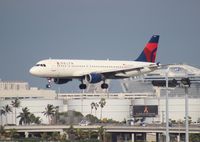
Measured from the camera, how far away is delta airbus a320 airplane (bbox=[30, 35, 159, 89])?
5162 inches

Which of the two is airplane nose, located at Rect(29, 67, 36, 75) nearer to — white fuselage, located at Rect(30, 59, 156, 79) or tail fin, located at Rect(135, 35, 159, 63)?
white fuselage, located at Rect(30, 59, 156, 79)

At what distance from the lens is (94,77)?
132 meters

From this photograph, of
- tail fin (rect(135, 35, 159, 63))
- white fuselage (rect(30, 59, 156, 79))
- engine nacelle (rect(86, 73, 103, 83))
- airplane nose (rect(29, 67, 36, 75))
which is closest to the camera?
white fuselage (rect(30, 59, 156, 79))

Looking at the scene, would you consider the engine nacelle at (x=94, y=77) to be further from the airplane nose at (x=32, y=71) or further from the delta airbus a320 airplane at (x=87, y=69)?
the airplane nose at (x=32, y=71)

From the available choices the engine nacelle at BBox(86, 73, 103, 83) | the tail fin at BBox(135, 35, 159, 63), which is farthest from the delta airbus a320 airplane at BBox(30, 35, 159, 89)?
the tail fin at BBox(135, 35, 159, 63)

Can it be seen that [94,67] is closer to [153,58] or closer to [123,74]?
[123,74]

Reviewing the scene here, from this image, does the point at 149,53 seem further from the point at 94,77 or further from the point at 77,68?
the point at 77,68

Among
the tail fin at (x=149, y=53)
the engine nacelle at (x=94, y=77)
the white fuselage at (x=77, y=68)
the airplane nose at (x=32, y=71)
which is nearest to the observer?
the white fuselage at (x=77, y=68)

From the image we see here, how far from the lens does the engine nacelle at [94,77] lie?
132262 mm

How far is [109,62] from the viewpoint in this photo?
140250 mm

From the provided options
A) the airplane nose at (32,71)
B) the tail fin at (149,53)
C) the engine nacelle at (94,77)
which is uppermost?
the tail fin at (149,53)

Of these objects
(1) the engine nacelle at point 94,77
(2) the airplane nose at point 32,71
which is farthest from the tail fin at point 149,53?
(2) the airplane nose at point 32,71

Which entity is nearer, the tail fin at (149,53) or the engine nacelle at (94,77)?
the engine nacelle at (94,77)

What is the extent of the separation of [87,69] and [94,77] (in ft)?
10.1
